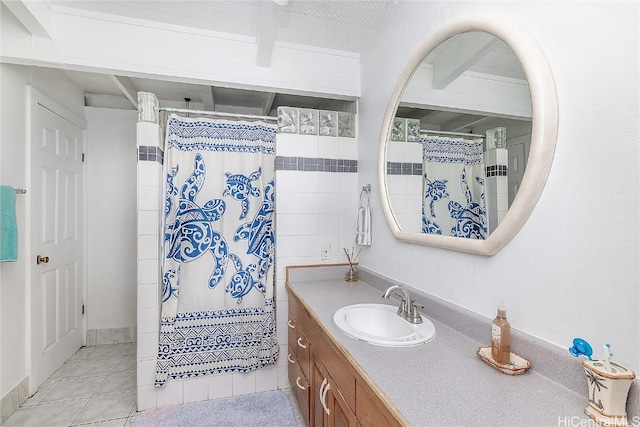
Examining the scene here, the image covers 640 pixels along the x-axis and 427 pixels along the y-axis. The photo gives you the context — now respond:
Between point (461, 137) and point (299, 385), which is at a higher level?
point (461, 137)

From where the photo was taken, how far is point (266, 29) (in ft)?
5.75

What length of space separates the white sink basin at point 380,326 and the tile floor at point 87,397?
90 cm

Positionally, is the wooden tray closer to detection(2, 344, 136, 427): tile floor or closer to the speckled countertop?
the speckled countertop

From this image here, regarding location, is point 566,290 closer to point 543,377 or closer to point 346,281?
point 543,377

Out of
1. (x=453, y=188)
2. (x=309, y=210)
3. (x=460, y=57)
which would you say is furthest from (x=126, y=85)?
(x=453, y=188)

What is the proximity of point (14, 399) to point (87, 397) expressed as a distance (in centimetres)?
39

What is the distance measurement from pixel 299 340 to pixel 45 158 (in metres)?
2.36

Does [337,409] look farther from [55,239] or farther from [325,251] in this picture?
[55,239]

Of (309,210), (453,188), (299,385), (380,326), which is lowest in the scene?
(299,385)

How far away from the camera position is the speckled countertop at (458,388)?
0.71 meters

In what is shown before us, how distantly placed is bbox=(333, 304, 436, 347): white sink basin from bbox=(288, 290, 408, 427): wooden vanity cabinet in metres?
0.10

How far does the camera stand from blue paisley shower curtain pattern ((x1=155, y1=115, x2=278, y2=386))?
6.53 feet

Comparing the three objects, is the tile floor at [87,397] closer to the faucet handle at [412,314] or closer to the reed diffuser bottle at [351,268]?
the reed diffuser bottle at [351,268]

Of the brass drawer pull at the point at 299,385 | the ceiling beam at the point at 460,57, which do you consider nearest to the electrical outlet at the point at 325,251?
the brass drawer pull at the point at 299,385
